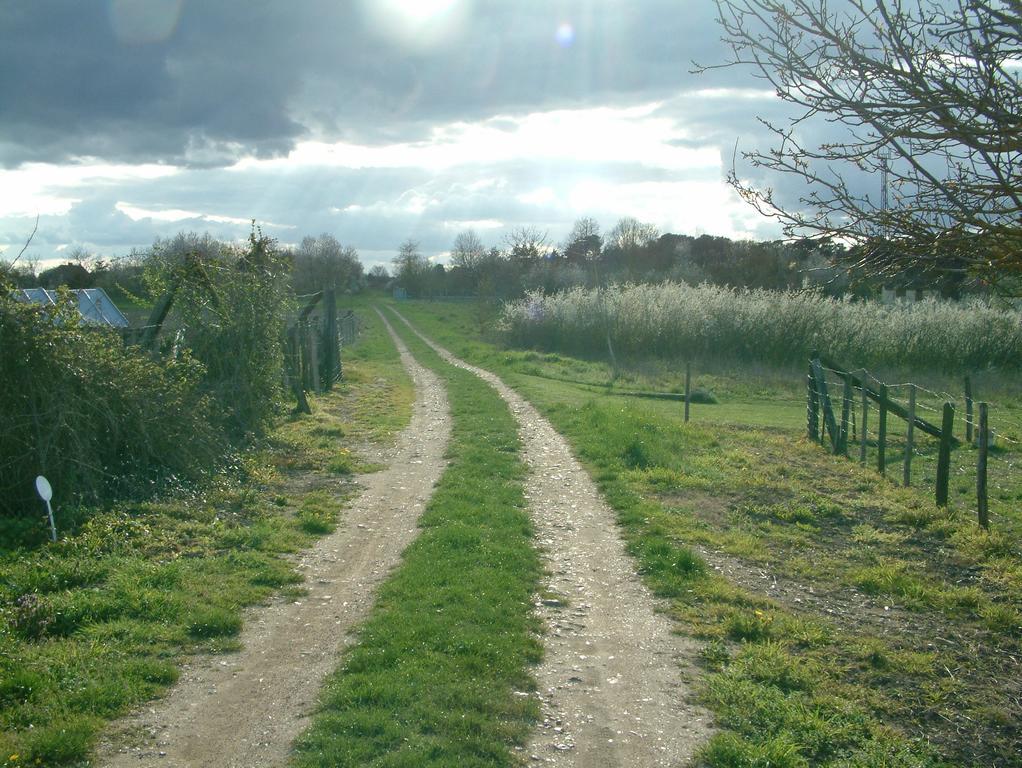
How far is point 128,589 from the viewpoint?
22.2 ft

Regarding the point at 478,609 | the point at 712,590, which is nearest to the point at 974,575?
the point at 712,590

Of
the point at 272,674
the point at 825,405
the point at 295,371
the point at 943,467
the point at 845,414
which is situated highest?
the point at 295,371

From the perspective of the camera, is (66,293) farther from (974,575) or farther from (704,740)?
(974,575)

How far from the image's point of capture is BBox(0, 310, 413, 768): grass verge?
4.95 meters

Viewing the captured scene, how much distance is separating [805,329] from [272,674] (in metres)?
31.9

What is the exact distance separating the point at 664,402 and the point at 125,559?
735 inches

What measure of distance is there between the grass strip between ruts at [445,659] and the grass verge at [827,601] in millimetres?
1209

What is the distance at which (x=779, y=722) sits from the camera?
5.07 meters

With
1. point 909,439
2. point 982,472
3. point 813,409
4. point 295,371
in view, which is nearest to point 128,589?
point 982,472

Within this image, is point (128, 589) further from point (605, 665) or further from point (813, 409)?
point (813, 409)

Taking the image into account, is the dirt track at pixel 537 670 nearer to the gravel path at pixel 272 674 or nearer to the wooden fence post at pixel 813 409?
the gravel path at pixel 272 674

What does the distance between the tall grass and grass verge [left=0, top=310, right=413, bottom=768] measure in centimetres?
2567

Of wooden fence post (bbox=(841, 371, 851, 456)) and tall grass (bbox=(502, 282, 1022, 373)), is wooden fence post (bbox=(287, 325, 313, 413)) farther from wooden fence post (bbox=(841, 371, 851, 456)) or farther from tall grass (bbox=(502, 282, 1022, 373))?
tall grass (bbox=(502, 282, 1022, 373))

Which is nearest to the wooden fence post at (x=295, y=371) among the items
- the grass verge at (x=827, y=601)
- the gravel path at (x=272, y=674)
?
the grass verge at (x=827, y=601)
